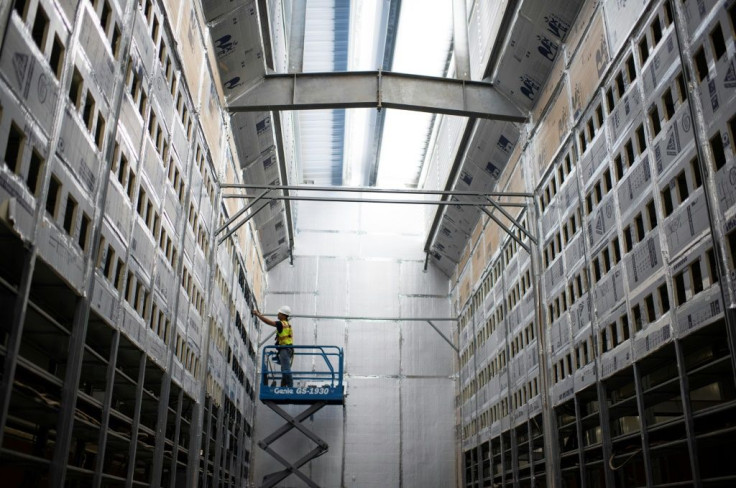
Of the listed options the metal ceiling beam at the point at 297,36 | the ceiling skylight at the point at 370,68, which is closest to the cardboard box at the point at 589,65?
the metal ceiling beam at the point at 297,36

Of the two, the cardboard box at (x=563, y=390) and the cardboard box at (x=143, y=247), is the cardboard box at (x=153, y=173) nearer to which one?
the cardboard box at (x=143, y=247)

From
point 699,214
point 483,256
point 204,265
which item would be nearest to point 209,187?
point 204,265

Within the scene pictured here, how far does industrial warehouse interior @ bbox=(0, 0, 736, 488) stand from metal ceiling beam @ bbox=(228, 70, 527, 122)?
0.07 metres

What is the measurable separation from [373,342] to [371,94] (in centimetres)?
1328

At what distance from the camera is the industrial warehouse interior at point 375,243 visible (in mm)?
9547

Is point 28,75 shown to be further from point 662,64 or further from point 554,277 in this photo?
point 554,277

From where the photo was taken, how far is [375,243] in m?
32.6

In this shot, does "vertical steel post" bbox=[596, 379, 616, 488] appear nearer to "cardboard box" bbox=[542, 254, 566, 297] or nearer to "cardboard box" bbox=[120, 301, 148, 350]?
"cardboard box" bbox=[542, 254, 566, 297]

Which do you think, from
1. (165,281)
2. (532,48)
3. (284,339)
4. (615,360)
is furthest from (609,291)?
(284,339)

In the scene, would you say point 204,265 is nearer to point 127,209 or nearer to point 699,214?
point 127,209

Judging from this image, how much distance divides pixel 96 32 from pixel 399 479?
75.9 ft

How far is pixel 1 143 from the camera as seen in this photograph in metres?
7.32

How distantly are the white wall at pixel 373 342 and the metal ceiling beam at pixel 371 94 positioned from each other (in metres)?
12.4

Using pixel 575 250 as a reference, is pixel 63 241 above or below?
below
